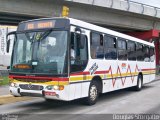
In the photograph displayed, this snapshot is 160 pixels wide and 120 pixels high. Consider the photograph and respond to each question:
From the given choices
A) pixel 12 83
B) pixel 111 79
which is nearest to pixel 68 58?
pixel 12 83

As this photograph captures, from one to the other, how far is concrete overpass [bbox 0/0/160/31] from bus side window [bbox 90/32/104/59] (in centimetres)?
1294

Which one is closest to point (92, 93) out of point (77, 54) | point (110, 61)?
point (77, 54)

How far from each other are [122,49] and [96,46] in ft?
10.6

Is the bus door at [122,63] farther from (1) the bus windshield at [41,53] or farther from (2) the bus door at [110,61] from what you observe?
(1) the bus windshield at [41,53]

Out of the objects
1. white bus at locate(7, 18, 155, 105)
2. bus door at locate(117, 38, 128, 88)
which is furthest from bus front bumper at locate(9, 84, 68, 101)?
bus door at locate(117, 38, 128, 88)

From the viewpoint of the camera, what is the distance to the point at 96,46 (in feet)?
41.1

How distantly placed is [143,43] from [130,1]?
1468cm

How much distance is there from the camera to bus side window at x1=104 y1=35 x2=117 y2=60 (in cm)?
1348

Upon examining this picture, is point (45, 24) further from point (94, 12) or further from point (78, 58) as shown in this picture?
point (94, 12)

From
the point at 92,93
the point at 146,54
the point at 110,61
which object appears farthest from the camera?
the point at 146,54

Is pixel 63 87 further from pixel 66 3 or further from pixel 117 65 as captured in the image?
pixel 66 3

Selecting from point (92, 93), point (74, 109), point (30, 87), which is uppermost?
point (30, 87)

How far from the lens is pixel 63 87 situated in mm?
10203

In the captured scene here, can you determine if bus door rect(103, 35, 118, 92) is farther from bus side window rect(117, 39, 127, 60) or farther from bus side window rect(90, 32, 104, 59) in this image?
bus side window rect(117, 39, 127, 60)
